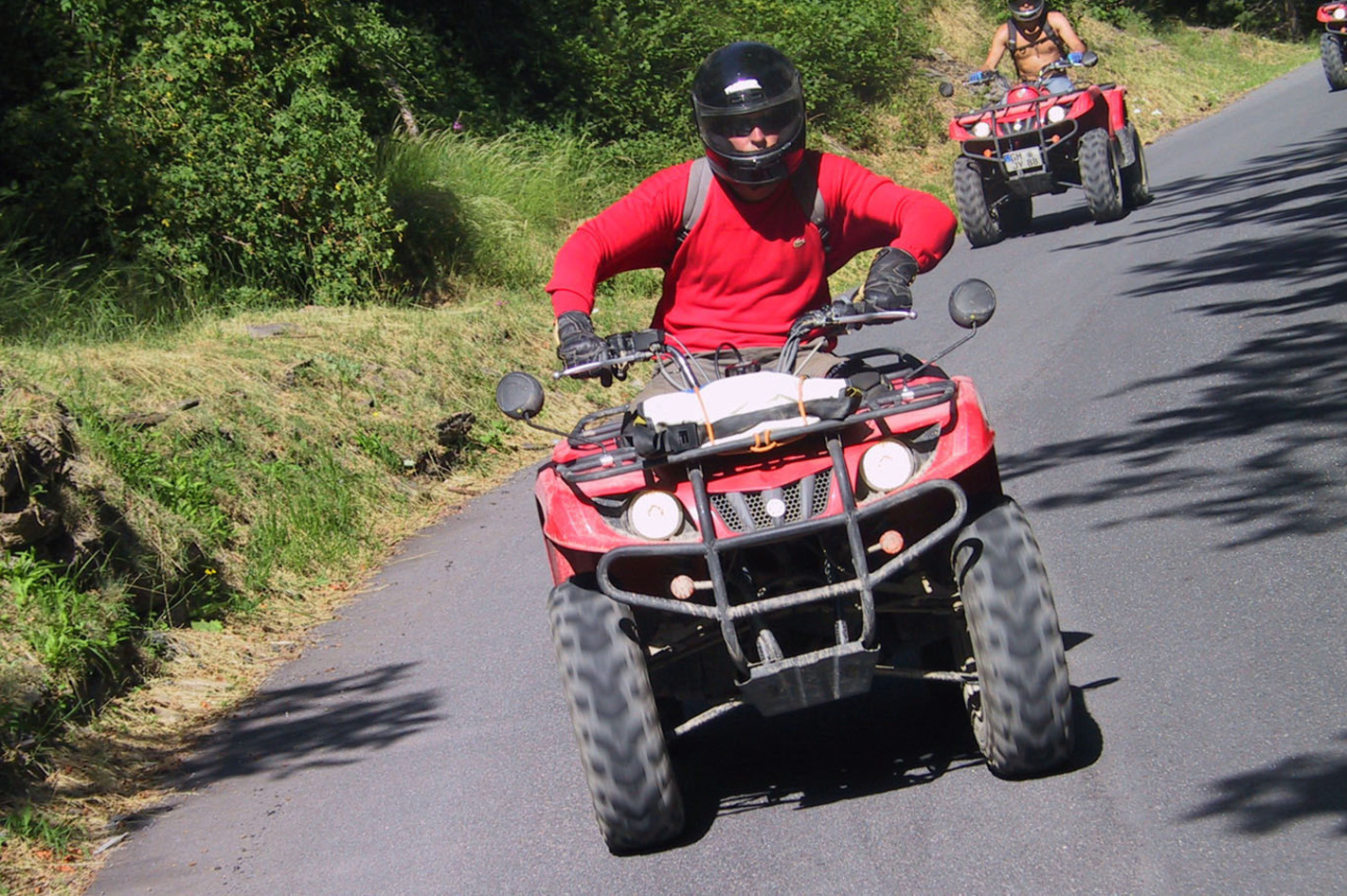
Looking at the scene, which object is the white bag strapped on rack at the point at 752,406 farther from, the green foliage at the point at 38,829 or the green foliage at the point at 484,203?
the green foliage at the point at 484,203

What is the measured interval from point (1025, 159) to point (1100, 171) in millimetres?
769

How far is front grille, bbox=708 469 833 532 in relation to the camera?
177 inches

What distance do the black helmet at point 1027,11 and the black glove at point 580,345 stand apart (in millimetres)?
12956

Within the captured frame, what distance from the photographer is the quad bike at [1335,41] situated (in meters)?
26.4

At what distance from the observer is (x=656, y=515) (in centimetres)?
455

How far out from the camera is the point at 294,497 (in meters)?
9.08

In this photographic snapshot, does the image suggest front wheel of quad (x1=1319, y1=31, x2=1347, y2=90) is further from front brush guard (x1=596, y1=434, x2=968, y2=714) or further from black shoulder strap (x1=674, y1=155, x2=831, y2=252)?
front brush guard (x1=596, y1=434, x2=968, y2=714)

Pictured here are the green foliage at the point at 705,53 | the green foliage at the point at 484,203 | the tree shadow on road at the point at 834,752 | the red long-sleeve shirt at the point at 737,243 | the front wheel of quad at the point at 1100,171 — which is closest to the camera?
the tree shadow on road at the point at 834,752

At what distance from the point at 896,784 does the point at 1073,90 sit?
12.6 meters

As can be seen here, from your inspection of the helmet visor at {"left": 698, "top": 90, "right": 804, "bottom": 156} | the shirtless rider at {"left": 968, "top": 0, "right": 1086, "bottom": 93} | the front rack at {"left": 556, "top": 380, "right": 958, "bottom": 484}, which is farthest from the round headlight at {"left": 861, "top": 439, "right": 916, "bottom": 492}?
the shirtless rider at {"left": 968, "top": 0, "right": 1086, "bottom": 93}

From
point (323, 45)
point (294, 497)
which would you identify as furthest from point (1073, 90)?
point (294, 497)

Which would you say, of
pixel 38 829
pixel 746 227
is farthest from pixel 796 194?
pixel 38 829

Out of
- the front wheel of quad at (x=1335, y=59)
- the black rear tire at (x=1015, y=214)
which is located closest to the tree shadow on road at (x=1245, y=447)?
the black rear tire at (x=1015, y=214)

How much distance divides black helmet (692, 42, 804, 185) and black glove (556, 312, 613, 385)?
782mm
